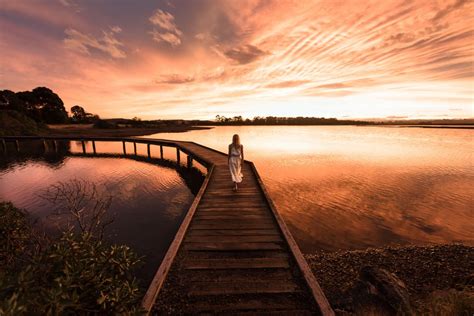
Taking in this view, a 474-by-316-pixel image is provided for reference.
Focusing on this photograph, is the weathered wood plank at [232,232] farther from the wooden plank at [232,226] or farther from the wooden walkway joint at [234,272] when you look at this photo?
the wooden plank at [232,226]

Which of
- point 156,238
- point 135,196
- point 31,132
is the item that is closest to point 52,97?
point 31,132

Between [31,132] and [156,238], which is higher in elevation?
[31,132]

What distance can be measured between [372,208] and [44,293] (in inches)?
497

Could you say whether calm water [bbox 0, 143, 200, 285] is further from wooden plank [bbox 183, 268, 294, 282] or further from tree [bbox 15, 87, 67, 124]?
tree [bbox 15, 87, 67, 124]

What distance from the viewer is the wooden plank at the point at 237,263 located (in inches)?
160

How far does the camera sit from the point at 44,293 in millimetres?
1937

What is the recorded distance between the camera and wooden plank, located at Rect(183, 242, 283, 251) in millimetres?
4664

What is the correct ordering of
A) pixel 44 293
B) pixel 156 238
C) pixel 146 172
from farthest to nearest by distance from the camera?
pixel 146 172, pixel 156 238, pixel 44 293

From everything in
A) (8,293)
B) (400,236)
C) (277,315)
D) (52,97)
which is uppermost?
(52,97)

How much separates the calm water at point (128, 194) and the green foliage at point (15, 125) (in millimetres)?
25083

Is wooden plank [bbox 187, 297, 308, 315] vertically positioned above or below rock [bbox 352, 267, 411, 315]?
above

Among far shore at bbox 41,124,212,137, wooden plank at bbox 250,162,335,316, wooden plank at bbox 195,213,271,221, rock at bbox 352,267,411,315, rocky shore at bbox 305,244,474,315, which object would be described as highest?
far shore at bbox 41,124,212,137

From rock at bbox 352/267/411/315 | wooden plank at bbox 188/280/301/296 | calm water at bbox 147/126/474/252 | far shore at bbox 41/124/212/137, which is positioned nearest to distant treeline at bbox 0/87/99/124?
far shore at bbox 41/124/212/137

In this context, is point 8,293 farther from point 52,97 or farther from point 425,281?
point 52,97
